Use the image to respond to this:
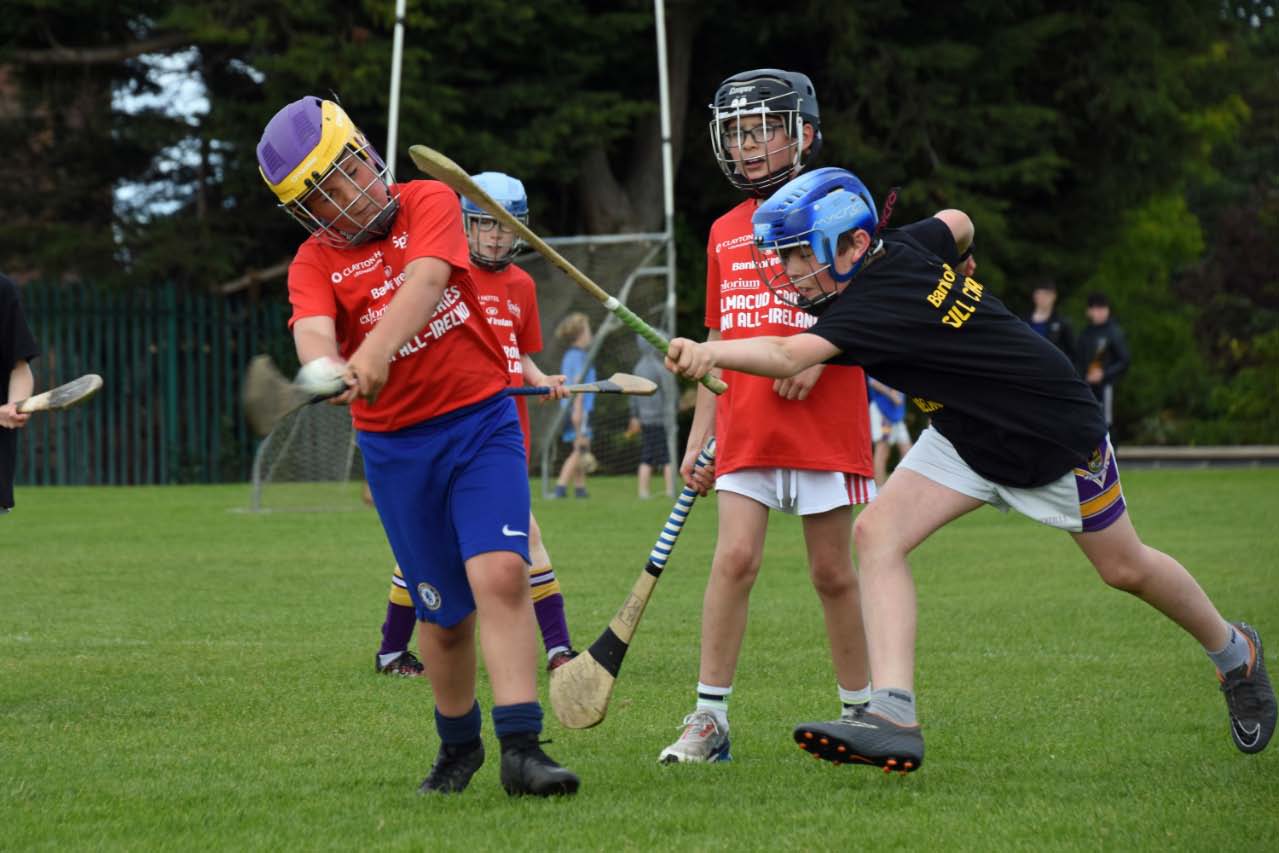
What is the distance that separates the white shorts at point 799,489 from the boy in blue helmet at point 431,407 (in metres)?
0.88

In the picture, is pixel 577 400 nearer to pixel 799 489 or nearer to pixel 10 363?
pixel 10 363

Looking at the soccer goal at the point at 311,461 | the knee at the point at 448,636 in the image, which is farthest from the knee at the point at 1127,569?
the soccer goal at the point at 311,461

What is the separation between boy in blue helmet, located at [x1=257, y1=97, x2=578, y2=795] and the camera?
461 cm

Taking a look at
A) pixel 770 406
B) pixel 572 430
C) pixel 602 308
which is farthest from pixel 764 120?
pixel 572 430

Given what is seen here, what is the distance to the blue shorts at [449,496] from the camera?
4723 millimetres

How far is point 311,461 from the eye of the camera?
18.9 metres

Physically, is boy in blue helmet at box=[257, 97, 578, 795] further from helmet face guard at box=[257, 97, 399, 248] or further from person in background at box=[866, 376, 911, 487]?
person in background at box=[866, 376, 911, 487]

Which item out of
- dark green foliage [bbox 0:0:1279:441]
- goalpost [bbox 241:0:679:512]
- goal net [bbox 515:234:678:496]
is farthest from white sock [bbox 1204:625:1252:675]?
dark green foliage [bbox 0:0:1279:441]

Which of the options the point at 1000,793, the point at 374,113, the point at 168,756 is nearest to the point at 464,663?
the point at 168,756

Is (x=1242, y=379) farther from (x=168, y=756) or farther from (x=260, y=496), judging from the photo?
(x=168, y=756)

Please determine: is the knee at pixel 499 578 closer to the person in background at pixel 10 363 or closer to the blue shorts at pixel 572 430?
the person in background at pixel 10 363

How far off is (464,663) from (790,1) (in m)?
21.5

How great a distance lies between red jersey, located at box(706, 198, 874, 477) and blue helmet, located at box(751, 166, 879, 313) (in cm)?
55

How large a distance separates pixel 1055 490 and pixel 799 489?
2.64 feet
